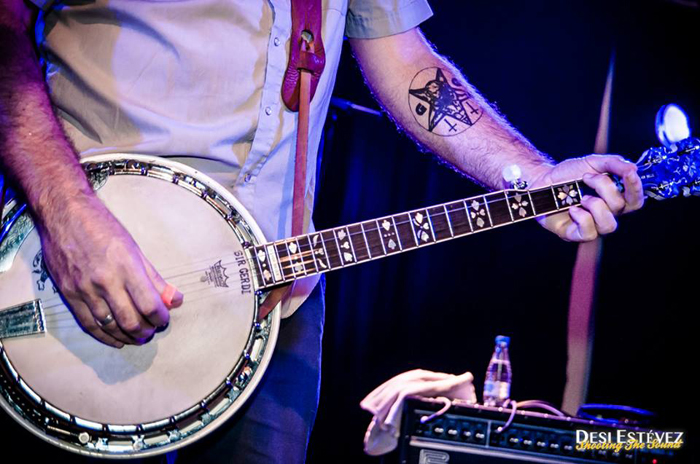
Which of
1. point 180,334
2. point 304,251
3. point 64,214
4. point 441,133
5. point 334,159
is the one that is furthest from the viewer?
point 334,159

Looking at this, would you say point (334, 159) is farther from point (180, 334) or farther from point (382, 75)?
point (180, 334)

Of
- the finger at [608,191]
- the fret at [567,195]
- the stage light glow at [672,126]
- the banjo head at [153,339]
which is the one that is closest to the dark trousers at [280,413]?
the banjo head at [153,339]

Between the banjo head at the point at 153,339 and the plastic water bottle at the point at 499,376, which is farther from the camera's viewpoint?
the plastic water bottle at the point at 499,376

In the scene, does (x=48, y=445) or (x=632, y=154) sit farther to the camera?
(x=632, y=154)

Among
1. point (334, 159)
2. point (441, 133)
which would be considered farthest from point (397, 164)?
point (441, 133)

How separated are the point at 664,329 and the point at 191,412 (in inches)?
139

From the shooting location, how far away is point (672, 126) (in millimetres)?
1872

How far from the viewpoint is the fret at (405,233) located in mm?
1857

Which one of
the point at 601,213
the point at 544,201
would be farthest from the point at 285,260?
the point at 601,213

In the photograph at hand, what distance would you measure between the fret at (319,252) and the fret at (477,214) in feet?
1.53

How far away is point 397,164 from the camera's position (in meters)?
4.00

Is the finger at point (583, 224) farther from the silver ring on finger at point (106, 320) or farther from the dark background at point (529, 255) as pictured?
the dark background at point (529, 255)

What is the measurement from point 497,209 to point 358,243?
0.46 meters

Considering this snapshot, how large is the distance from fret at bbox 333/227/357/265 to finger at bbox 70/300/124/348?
2.09 feet
